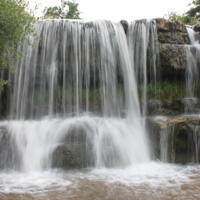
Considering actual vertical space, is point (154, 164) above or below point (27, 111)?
below

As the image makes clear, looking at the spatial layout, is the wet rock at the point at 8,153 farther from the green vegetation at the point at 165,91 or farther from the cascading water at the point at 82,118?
the green vegetation at the point at 165,91

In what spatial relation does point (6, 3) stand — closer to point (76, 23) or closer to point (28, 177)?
point (76, 23)

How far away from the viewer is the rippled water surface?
4.35m

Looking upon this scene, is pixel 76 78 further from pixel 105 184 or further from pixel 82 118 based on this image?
pixel 105 184

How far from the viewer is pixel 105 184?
195 inches

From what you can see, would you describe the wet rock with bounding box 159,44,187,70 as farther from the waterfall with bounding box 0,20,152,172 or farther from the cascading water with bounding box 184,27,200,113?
the waterfall with bounding box 0,20,152,172

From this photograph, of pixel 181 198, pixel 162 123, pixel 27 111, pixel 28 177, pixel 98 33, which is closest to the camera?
pixel 181 198

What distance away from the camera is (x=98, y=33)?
9.55 metres

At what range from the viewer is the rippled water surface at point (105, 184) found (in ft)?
14.3

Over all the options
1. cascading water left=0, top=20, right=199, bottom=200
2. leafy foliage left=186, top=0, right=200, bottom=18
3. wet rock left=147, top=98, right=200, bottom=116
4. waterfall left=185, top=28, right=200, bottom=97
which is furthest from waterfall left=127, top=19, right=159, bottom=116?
leafy foliage left=186, top=0, right=200, bottom=18

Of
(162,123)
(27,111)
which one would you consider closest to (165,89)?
(162,123)

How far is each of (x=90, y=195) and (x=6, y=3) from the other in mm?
6078

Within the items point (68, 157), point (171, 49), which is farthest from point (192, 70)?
point (68, 157)

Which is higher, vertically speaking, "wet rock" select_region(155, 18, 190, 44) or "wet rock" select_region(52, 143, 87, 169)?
"wet rock" select_region(155, 18, 190, 44)
